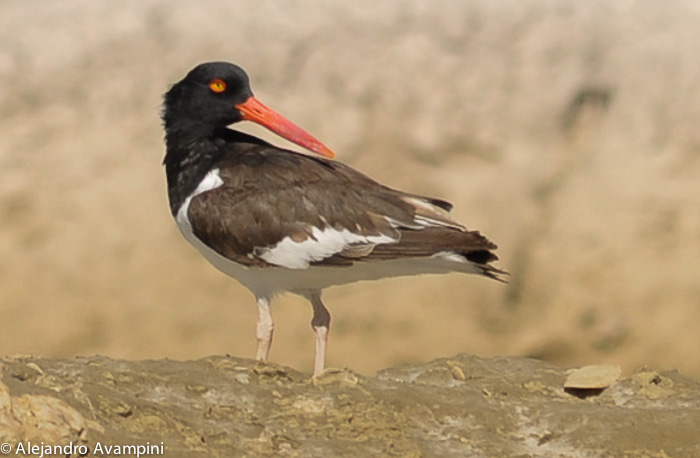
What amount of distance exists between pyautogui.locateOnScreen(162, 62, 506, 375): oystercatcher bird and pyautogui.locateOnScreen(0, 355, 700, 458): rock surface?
0.81 metres

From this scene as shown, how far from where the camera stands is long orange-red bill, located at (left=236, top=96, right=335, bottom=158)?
28.7 ft

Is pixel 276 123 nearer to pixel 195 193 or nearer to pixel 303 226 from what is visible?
pixel 195 193

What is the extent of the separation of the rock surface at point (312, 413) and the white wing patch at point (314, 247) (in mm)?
771

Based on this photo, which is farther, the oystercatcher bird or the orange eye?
the orange eye

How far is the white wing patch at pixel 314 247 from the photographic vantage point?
796 centimetres

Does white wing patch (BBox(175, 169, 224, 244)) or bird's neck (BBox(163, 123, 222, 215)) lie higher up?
bird's neck (BBox(163, 123, 222, 215))

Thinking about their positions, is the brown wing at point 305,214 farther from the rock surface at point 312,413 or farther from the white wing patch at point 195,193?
the rock surface at point 312,413

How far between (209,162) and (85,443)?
133 inches

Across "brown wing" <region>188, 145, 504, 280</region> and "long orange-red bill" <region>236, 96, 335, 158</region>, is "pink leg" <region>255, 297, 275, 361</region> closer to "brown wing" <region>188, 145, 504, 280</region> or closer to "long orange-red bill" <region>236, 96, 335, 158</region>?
"brown wing" <region>188, 145, 504, 280</region>

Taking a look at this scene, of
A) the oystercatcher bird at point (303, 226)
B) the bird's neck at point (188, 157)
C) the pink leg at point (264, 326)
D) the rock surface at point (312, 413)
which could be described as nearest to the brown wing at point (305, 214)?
the oystercatcher bird at point (303, 226)

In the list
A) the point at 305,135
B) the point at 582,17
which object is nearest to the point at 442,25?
the point at 582,17

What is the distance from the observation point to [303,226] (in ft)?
26.5

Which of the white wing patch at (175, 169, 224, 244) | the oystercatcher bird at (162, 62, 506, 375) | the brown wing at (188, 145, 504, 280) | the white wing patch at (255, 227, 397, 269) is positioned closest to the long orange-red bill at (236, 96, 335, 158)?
the oystercatcher bird at (162, 62, 506, 375)

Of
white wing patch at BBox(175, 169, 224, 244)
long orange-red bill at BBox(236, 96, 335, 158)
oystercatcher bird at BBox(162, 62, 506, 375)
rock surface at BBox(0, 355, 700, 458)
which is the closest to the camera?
rock surface at BBox(0, 355, 700, 458)
